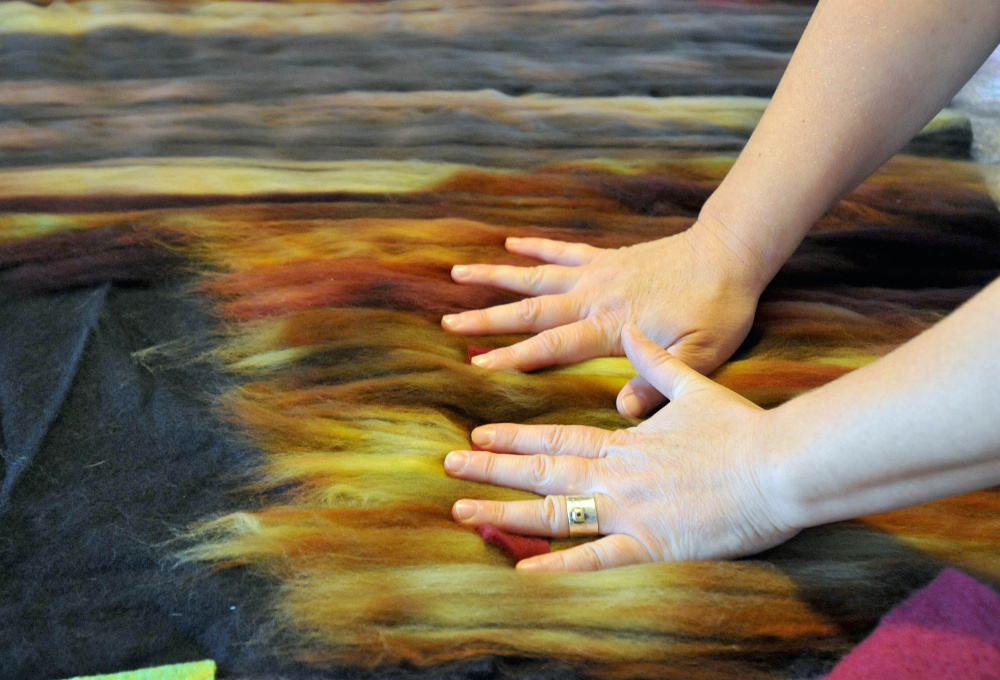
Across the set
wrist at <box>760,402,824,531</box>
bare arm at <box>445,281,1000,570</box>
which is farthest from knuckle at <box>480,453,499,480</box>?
wrist at <box>760,402,824,531</box>

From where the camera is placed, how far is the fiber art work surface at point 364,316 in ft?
2.57

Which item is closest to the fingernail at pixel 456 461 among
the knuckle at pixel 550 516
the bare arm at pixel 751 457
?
the bare arm at pixel 751 457

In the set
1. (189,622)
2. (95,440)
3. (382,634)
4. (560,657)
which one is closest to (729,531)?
(560,657)

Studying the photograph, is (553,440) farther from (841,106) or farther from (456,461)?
(841,106)

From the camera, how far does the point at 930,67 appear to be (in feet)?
3.28

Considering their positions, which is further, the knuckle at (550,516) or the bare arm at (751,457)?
the knuckle at (550,516)

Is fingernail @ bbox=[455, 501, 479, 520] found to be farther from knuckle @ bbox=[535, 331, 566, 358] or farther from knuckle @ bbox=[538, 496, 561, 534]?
knuckle @ bbox=[535, 331, 566, 358]

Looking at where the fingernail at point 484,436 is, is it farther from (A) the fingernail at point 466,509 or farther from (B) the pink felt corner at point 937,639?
(B) the pink felt corner at point 937,639

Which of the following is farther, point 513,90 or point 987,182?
point 513,90

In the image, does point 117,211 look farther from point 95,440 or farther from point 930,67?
point 930,67

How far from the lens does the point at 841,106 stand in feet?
3.35

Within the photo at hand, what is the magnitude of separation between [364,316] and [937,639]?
0.73m

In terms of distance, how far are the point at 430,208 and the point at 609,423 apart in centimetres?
49

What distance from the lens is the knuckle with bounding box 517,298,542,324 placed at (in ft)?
3.57
